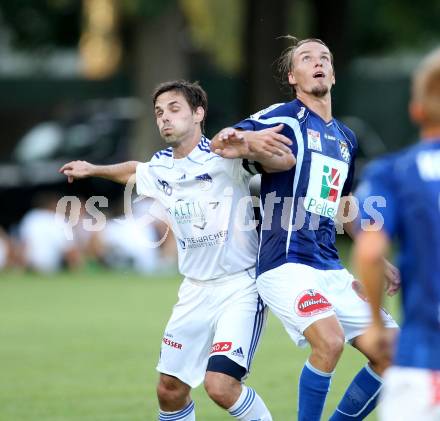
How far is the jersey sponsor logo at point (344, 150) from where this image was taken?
24.9 ft

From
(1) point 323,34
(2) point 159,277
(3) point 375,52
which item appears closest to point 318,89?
(2) point 159,277

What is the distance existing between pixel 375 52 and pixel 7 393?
30182mm

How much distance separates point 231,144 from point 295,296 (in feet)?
3.13

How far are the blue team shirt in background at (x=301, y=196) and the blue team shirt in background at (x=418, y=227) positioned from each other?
243cm

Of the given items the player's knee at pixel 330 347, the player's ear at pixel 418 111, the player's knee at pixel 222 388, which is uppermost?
the player's ear at pixel 418 111

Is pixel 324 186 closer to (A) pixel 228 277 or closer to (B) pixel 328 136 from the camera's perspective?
(B) pixel 328 136

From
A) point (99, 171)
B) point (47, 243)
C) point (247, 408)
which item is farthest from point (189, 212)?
point (47, 243)

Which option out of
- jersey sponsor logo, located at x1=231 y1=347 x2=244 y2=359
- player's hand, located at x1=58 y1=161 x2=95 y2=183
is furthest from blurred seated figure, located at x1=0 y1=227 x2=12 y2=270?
jersey sponsor logo, located at x1=231 y1=347 x2=244 y2=359

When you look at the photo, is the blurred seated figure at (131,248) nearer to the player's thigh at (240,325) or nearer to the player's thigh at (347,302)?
the player's thigh at (240,325)

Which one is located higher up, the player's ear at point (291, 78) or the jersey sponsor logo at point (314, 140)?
the player's ear at point (291, 78)

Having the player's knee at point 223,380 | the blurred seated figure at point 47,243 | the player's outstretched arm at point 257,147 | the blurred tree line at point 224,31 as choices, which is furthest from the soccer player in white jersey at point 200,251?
the blurred tree line at point 224,31

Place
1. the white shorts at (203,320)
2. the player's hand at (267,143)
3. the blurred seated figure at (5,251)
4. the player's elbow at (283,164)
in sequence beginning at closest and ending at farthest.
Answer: the player's hand at (267,143) < the player's elbow at (283,164) < the white shorts at (203,320) < the blurred seated figure at (5,251)

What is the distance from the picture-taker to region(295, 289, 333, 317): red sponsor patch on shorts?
7.07m

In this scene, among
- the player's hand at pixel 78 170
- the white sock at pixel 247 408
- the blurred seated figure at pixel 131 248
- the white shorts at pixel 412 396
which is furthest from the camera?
the blurred seated figure at pixel 131 248
